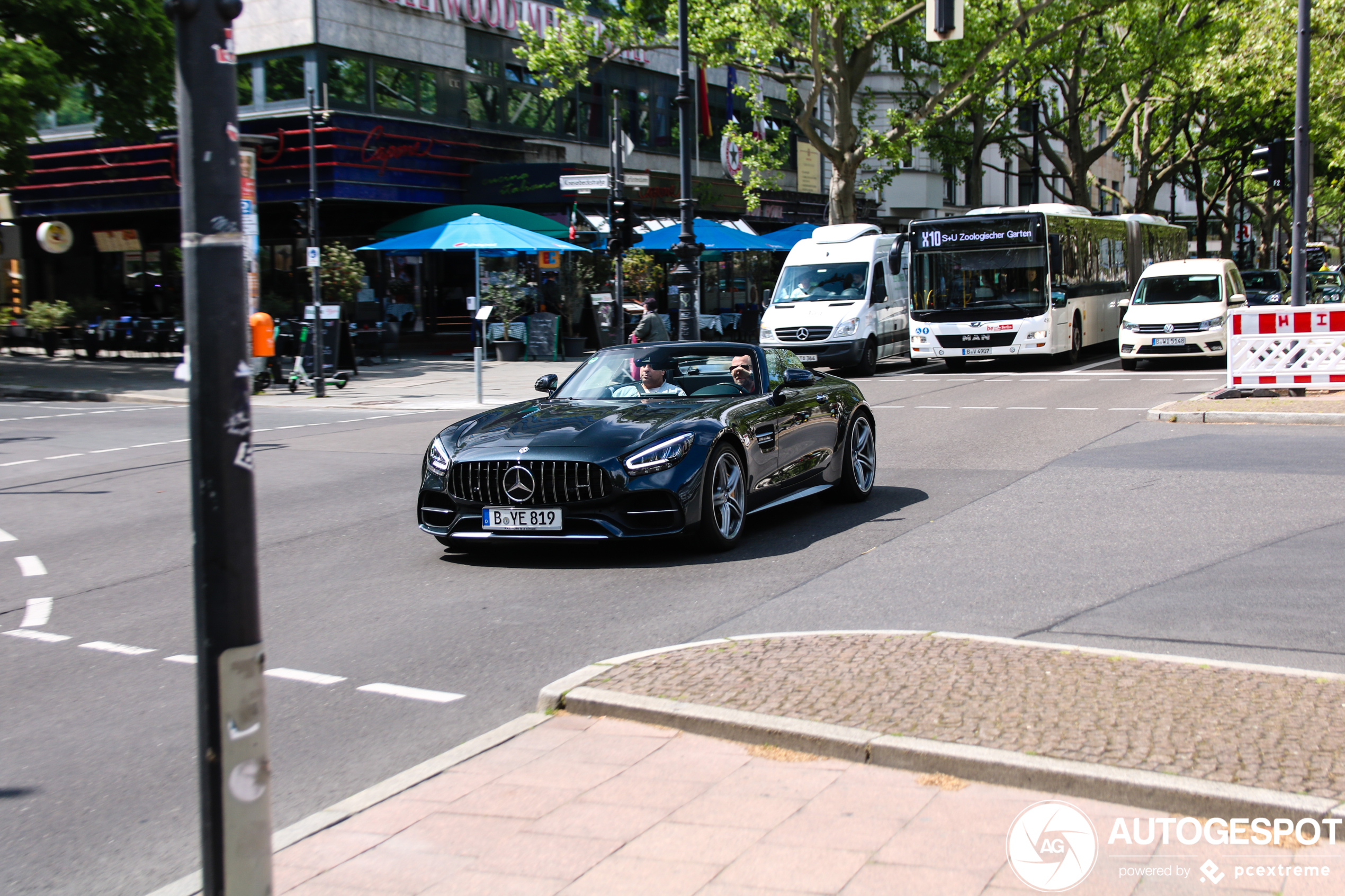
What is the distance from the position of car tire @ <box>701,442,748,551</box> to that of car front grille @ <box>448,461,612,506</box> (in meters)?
0.70

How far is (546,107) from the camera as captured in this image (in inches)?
1457

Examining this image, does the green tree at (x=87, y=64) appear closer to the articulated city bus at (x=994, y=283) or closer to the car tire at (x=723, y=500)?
the articulated city bus at (x=994, y=283)

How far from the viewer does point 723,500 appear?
8.63m

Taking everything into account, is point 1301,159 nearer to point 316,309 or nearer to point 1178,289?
point 1178,289

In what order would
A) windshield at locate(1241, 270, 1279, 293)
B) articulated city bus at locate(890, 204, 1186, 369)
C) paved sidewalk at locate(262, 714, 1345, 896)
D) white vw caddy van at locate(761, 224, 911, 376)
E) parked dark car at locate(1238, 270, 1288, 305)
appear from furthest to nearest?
windshield at locate(1241, 270, 1279, 293) < parked dark car at locate(1238, 270, 1288, 305) < white vw caddy van at locate(761, 224, 911, 376) < articulated city bus at locate(890, 204, 1186, 369) < paved sidewalk at locate(262, 714, 1345, 896)

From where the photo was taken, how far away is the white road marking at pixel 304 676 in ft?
19.2

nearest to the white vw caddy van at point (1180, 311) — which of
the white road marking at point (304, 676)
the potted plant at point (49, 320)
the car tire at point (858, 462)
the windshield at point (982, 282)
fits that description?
the windshield at point (982, 282)

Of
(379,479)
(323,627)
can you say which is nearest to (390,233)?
(379,479)

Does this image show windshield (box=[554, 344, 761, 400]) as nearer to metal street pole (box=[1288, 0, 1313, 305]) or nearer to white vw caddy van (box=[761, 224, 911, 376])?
metal street pole (box=[1288, 0, 1313, 305])

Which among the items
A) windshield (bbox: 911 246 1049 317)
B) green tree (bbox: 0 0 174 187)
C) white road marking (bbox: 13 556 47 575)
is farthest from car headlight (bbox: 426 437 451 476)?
green tree (bbox: 0 0 174 187)

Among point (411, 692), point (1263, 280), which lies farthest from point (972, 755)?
point (1263, 280)

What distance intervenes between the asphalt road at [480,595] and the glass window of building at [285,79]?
1975cm

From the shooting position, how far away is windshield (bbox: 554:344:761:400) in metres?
9.54

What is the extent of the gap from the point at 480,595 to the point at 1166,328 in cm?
2035
